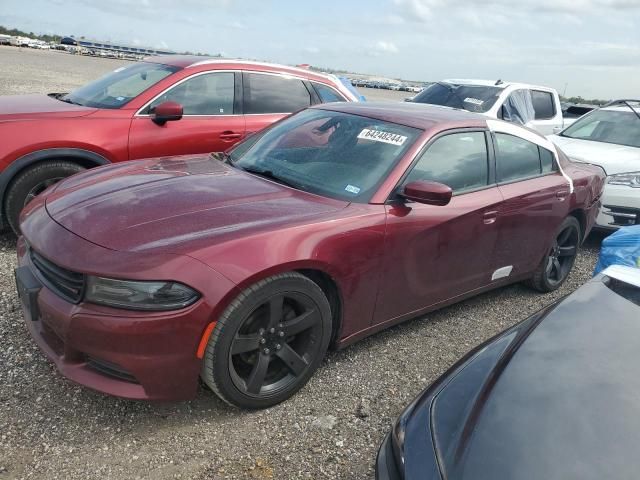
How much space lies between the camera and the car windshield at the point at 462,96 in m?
8.54

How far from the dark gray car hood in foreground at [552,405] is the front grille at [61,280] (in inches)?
64.2

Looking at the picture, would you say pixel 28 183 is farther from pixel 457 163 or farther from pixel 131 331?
pixel 457 163

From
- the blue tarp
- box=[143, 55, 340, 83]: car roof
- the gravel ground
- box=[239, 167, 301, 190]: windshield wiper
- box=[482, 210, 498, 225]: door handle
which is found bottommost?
the gravel ground

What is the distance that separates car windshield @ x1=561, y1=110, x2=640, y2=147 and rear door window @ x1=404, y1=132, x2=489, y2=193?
4303 mm

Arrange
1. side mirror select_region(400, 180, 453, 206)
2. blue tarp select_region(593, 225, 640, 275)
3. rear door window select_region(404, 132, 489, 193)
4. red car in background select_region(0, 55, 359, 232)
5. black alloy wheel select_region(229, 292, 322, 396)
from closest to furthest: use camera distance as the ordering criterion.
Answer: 1. black alloy wheel select_region(229, 292, 322, 396)
2. side mirror select_region(400, 180, 453, 206)
3. rear door window select_region(404, 132, 489, 193)
4. blue tarp select_region(593, 225, 640, 275)
5. red car in background select_region(0, 55, 359, 232)

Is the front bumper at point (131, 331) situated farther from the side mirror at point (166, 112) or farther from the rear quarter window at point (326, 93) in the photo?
the rear quarter window at point (326, 93)

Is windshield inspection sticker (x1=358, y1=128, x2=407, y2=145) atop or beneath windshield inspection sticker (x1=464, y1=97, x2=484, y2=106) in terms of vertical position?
atop

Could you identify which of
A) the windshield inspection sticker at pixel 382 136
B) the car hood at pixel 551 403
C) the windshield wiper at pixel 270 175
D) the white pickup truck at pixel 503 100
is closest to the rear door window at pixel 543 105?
the white pickup truck at pixel 503 100

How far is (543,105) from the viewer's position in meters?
9.67

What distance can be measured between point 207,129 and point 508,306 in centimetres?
322

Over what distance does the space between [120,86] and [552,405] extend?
4.91 meters

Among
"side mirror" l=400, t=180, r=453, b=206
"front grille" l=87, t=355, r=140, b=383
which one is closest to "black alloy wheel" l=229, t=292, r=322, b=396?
"front grille" l=87, t=355, r=140, b=383

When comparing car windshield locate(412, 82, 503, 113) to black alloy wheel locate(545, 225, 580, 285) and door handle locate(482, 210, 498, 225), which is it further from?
door handle locate(482, 210, 498, 225)

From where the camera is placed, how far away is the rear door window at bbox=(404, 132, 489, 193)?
335cm
